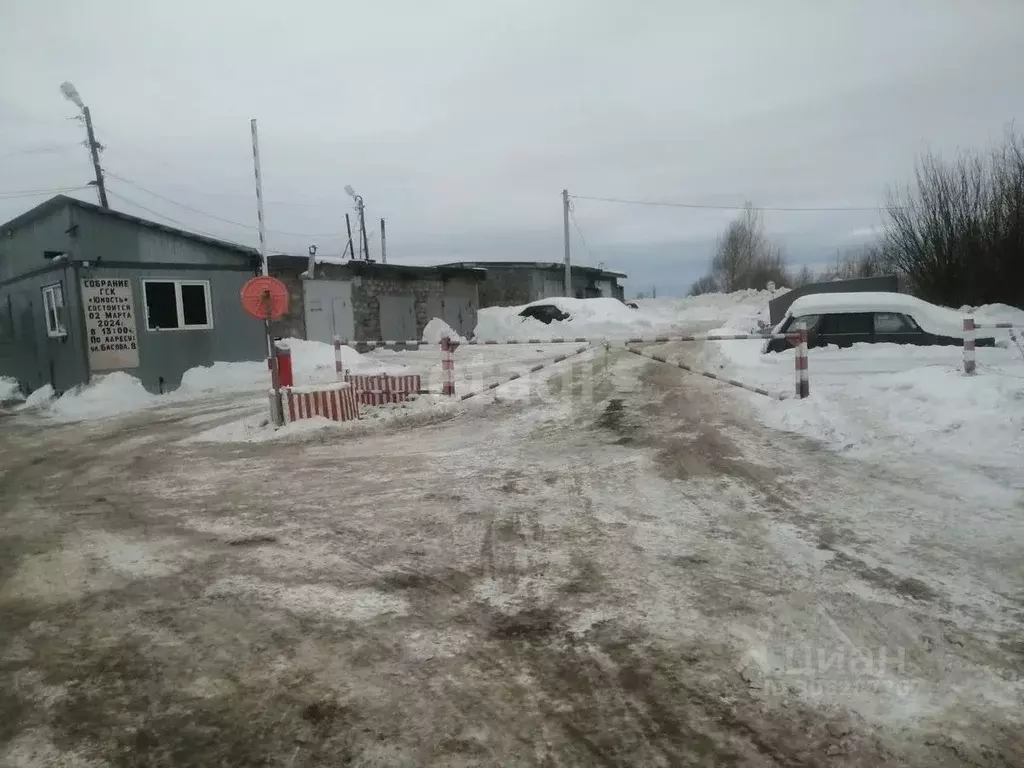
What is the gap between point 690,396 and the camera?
1068cm

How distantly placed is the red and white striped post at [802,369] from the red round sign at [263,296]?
6.78 m

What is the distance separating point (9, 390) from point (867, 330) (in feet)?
66.8

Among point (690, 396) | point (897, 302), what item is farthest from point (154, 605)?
point (897, 302)

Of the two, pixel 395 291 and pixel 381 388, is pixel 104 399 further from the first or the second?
pixel 395 291

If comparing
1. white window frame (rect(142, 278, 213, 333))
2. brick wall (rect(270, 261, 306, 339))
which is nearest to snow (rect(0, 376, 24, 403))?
white window frame (rect(142, 278, 213, 333))

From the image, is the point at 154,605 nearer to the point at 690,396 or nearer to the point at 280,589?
the point at 280,589

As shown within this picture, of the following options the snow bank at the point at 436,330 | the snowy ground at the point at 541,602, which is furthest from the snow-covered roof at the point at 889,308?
the snow bank at the point at 436,330

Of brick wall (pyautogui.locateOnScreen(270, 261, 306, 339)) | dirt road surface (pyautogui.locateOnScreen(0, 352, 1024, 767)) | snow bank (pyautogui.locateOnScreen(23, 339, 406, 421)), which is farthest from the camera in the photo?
brick wall (pyautogui.locateOnScreen(270, 261, 306, 339))

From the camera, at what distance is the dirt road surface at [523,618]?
2457 mm

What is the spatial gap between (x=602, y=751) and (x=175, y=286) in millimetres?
15797

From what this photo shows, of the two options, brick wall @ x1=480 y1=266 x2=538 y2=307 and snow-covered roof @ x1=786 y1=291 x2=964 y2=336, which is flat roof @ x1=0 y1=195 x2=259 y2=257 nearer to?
Answer: snow-covered roof @ x1=786 y1=291 x2=964 y2=336

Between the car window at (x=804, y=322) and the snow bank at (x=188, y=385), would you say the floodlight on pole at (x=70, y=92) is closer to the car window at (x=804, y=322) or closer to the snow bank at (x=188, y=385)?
the snow bank at (x=188, y=385)

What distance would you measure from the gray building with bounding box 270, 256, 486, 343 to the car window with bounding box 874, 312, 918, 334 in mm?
16386

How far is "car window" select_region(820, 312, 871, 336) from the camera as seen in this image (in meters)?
12.6
